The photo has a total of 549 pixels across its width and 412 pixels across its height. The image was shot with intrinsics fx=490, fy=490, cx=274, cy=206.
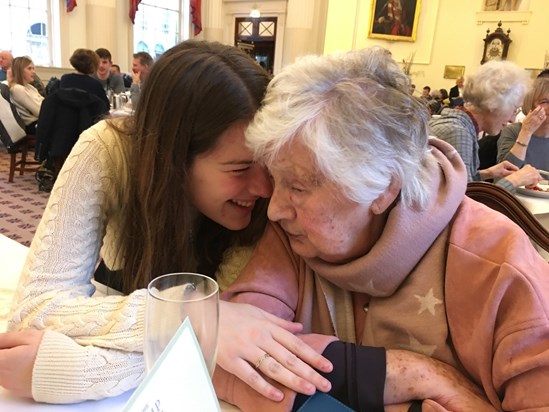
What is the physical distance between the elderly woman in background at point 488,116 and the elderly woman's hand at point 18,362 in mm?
2216

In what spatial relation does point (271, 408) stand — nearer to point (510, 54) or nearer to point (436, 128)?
point (436, 128)

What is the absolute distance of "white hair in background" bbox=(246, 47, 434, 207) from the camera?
79 cm

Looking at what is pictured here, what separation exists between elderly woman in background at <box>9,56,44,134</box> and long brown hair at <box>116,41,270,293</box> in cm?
Answer: 486

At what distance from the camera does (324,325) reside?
3.23 ft

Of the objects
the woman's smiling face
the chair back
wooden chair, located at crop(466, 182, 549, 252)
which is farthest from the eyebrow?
the chair back

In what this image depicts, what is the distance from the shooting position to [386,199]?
2.83 feet

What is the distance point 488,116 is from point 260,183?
7.93 feet

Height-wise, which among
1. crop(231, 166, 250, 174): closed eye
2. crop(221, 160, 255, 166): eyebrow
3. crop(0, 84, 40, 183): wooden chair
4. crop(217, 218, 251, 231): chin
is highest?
crop(221, 160, 255, 166): eyebrow

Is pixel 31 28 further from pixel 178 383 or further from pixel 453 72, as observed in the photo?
pixel 178 383

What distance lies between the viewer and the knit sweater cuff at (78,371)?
721mm

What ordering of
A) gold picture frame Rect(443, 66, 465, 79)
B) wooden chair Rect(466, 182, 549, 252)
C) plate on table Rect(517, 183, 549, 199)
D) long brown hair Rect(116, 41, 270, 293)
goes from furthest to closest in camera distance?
gold picture frame Rect(443, 66, 465, 79)
plate on table Rect(517, 183, 549, 199)
wooden chair Rect(466, 182, 549, 252)
long brown hair Rect(116, 41, 270, 293)

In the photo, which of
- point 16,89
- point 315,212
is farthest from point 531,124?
point 16,89

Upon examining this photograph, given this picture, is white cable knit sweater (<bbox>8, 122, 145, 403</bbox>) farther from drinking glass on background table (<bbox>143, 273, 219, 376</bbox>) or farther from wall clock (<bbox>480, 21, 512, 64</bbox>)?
wall clock (<bbox>480, 21, 512, 64</bbox>)

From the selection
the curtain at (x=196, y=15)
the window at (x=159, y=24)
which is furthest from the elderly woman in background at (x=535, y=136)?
the curtain at (x=196, y=15)
